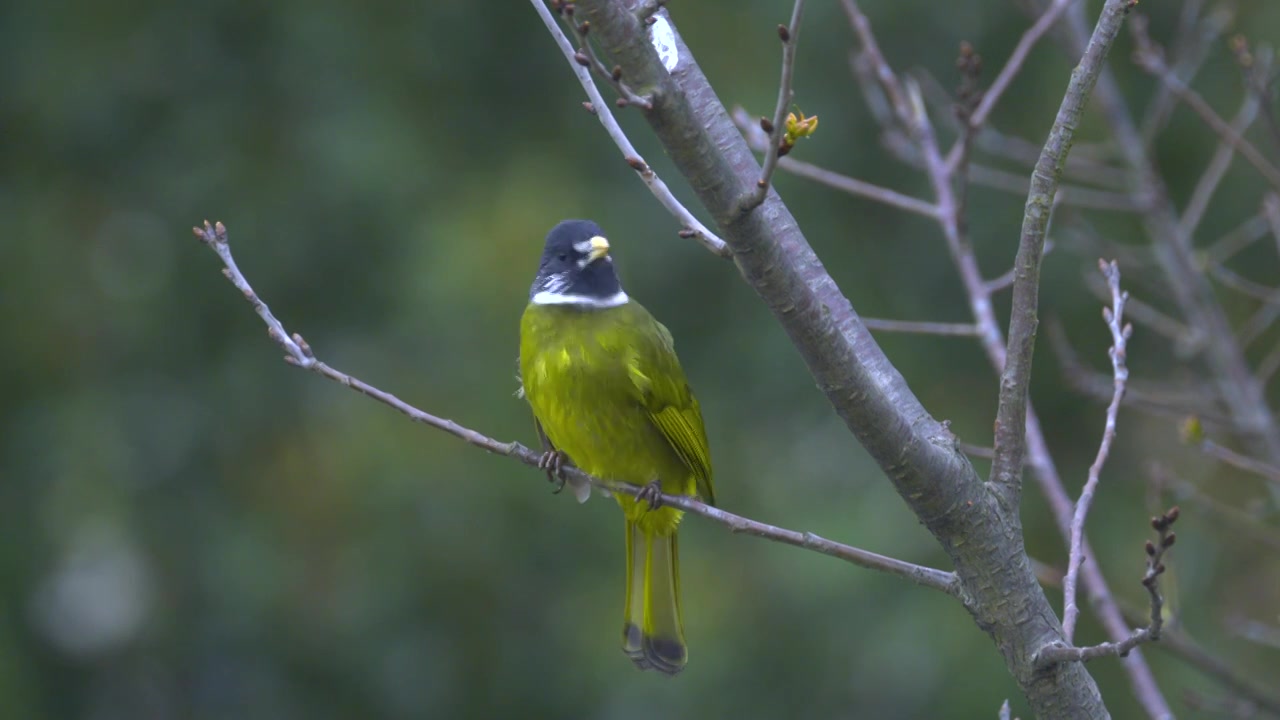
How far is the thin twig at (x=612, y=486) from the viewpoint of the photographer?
2164 mm

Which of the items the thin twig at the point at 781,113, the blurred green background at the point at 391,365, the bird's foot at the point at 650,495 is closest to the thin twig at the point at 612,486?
the bird's foot at the point at 650,495

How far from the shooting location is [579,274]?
12.7 feet

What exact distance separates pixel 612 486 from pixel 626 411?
1.68 feet

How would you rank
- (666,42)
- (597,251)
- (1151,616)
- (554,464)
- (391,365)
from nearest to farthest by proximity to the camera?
Answer: (1151,616), (666,42), (554,464), (597,251), (391,365)

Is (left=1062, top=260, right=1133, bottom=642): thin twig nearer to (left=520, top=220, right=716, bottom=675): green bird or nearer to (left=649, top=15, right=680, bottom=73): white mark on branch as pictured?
(left=649, top=15, right=680, bottom=73): white mark on branch

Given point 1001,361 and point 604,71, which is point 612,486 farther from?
point 604,71

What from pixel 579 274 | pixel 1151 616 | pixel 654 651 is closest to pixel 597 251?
pixel 579 274

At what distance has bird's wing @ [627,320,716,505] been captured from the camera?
363 centimetres

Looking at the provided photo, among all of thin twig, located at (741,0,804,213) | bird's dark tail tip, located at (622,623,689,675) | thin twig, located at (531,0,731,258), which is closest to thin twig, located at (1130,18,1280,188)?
thin twig, located at (531,0,731,258)

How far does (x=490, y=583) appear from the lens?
7.07m

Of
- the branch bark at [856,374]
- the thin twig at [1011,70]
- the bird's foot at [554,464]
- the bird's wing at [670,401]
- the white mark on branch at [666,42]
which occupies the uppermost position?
the thin twig at [1011,70]

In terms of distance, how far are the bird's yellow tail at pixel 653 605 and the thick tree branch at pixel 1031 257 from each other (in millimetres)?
1633

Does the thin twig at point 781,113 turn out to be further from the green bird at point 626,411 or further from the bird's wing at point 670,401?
the bird's wing at point 670,401

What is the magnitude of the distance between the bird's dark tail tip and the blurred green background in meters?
2.80
